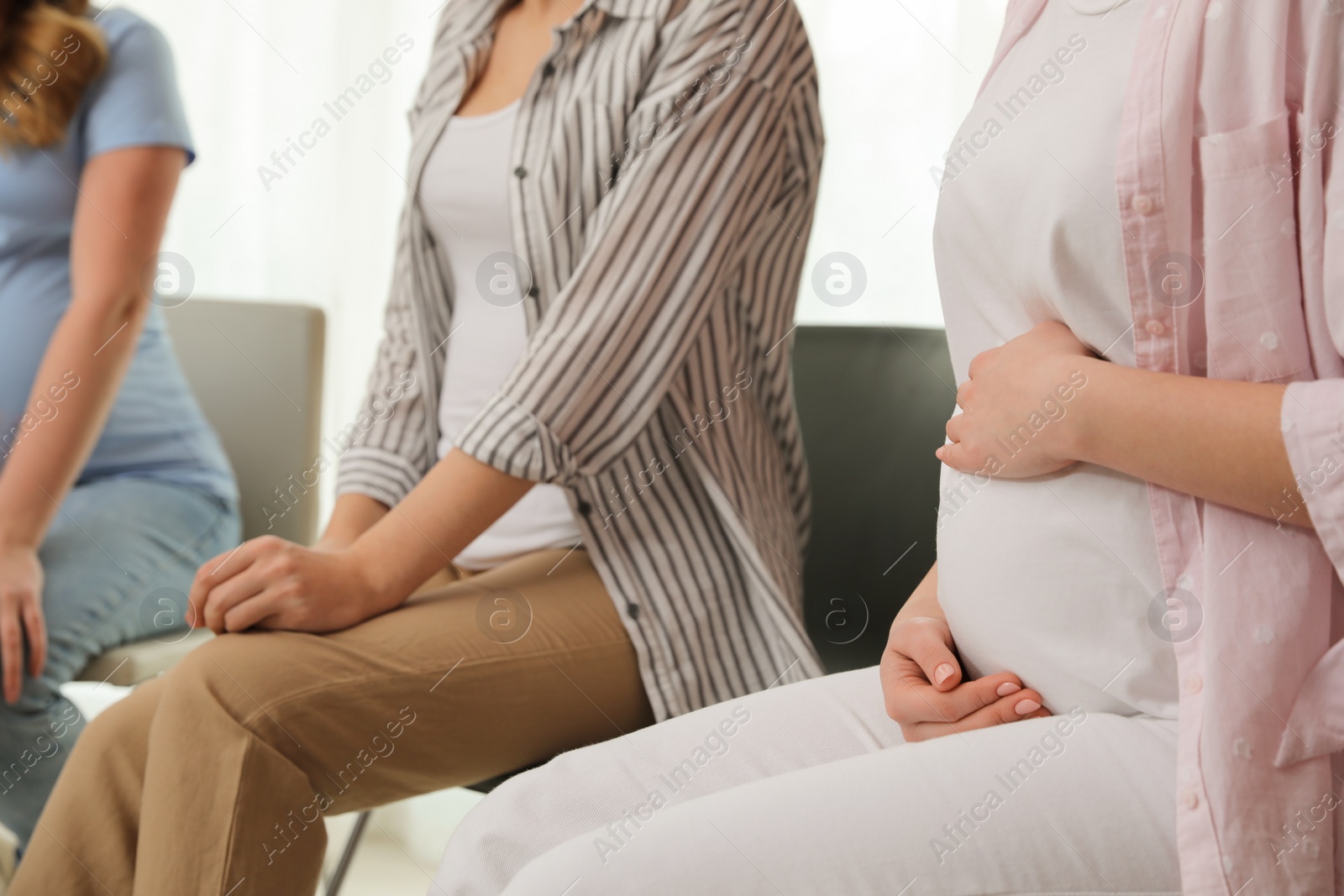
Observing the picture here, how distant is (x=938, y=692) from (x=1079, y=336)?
19cm

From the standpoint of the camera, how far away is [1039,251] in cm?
50

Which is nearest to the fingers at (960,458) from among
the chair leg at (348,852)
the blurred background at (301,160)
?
the chair leg at (348,852)

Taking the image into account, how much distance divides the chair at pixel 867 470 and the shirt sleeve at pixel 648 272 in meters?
0.23

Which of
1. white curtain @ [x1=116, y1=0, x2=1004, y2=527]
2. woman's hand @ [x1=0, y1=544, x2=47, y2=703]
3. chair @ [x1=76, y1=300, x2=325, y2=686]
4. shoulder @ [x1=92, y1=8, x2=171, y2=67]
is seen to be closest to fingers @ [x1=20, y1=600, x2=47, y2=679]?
woman's hand @ [x1=0, y1=544, x2=47, y2=703]

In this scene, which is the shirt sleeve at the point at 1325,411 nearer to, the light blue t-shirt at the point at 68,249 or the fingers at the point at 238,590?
the fingers at the point at 238,590

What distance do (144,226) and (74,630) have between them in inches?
16.1

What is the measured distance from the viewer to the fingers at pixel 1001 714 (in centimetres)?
49

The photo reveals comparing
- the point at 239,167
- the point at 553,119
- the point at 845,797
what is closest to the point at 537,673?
the point at 845,797

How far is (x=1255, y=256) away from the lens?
0.43 m

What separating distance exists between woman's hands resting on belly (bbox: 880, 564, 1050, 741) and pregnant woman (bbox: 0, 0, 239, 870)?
76 centimetres

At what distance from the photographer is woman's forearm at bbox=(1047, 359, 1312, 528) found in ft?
1.36

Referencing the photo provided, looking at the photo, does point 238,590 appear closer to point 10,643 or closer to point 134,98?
point 10,643

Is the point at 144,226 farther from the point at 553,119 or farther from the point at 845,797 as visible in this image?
the point at 845,797

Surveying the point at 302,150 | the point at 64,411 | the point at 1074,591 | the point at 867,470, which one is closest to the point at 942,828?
the point at 1074,591
